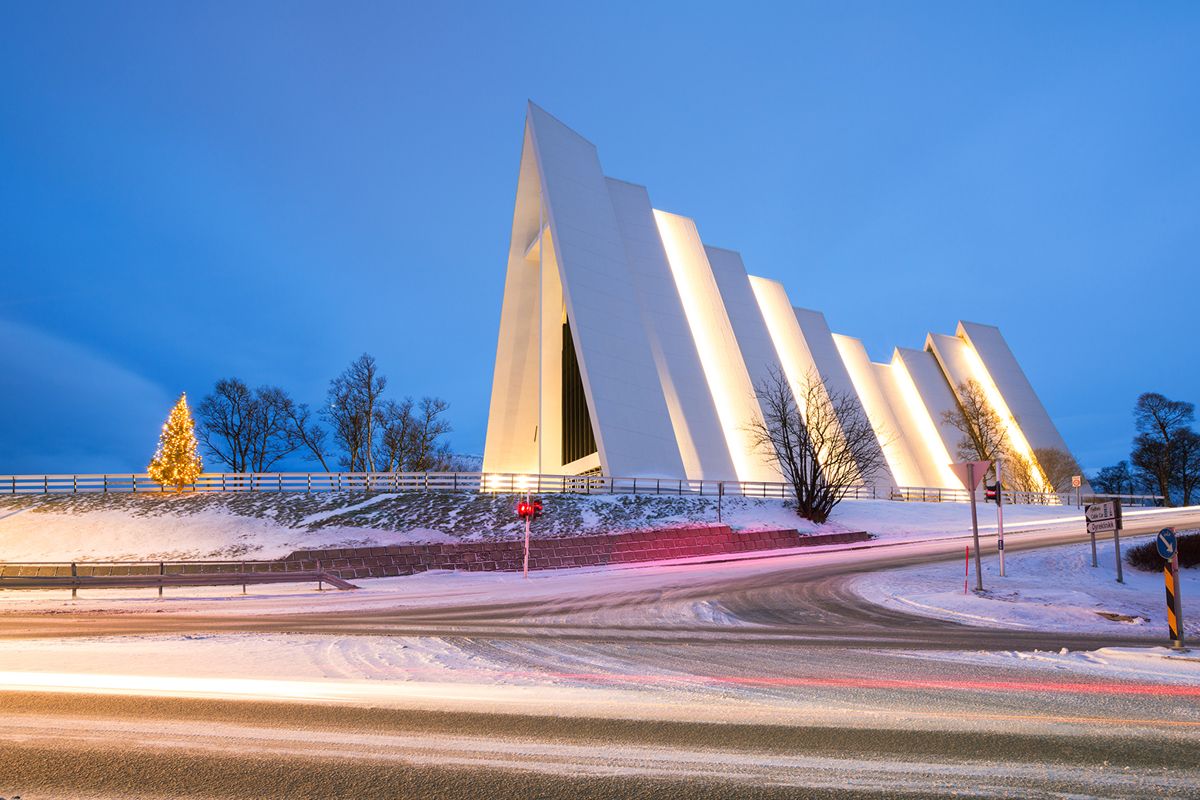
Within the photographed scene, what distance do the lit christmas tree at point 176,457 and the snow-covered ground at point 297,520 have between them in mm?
1101

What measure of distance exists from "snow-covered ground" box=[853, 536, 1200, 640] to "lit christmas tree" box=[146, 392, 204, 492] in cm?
2825

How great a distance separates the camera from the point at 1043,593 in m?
15.2

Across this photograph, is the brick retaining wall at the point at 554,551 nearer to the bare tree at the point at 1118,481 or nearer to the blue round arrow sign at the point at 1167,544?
the blue round arrow sign at the point at 1167,544

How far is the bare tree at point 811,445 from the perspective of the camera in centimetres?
3275

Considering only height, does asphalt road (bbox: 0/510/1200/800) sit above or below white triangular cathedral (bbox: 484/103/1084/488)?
below

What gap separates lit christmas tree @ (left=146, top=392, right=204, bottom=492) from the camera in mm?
31609

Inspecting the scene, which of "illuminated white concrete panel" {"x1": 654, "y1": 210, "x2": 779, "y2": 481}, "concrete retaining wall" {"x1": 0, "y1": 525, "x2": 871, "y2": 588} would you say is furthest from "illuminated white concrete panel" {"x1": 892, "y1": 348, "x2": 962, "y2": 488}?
"concrete retaining wall" {"x1": 0, "y1": 525, "x2": 871, "y2": 588}

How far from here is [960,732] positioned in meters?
4.95

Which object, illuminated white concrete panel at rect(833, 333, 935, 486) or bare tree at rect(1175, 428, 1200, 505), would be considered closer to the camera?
illuminated white concrete panel at rect(833, 333, 935, 486)

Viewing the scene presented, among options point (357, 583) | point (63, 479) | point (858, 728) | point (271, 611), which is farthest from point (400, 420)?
point (858, 728)

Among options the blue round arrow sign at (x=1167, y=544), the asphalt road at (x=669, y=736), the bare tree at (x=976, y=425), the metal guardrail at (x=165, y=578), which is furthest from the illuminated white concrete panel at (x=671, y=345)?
the bare tree at (x=976, y=425)

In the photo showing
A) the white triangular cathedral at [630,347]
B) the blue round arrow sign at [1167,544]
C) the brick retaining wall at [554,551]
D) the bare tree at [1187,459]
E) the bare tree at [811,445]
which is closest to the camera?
the blue round arrow sign at [1167,544]

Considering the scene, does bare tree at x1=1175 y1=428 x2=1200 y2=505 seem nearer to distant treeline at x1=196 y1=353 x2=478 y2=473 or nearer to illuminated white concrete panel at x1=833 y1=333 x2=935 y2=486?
illuminated white concrete panel at x1=833 y1=333 x2=935 y2=486

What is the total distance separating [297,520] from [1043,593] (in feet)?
78.8
